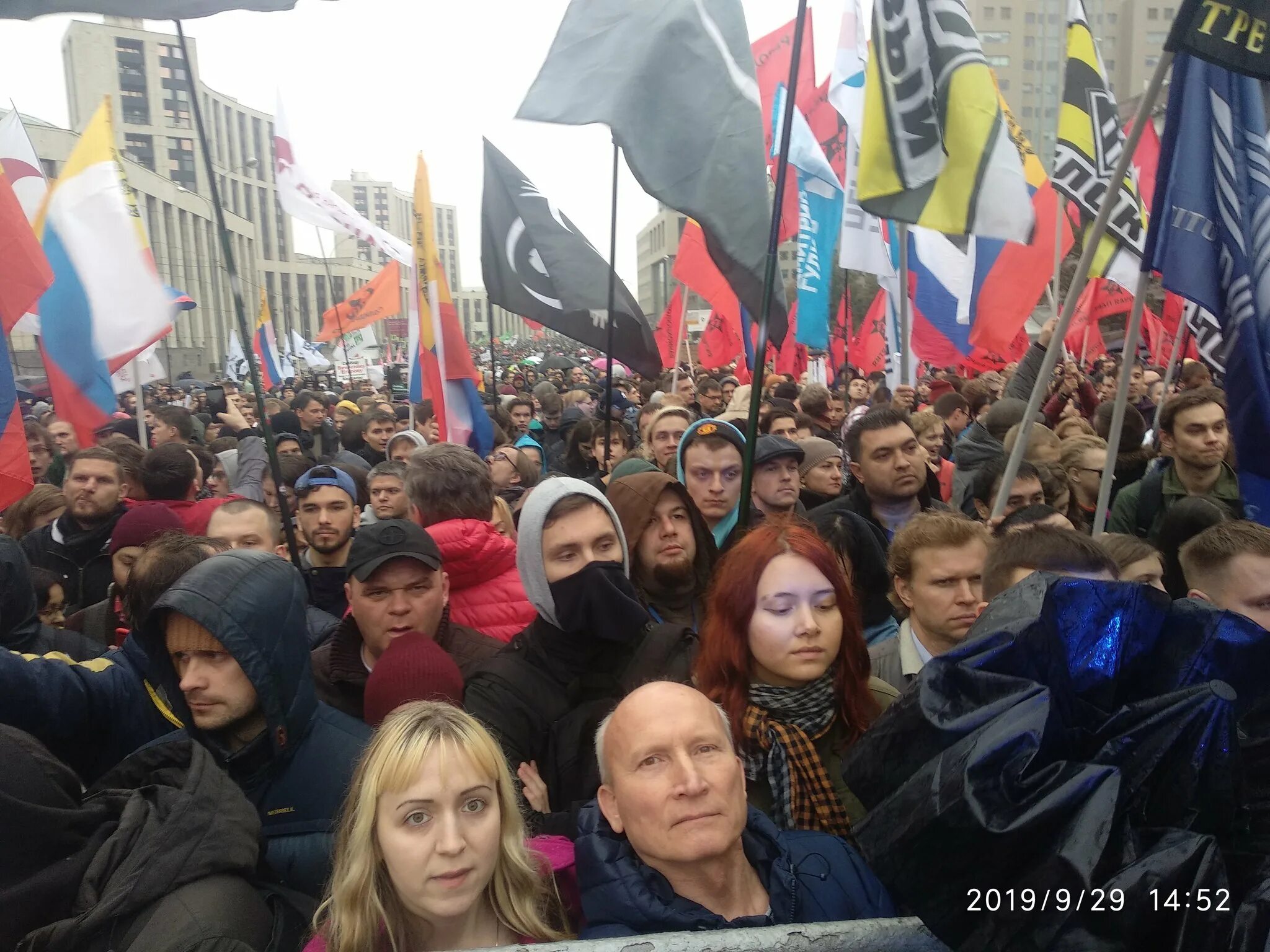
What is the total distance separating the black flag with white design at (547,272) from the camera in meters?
5.27

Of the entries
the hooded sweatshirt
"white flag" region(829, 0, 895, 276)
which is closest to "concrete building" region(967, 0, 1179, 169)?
"white flag" region(829, 0, 895, 276)

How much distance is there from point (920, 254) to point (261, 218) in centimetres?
6917

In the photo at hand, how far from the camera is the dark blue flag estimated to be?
2.91 metres

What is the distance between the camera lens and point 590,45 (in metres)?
3.73

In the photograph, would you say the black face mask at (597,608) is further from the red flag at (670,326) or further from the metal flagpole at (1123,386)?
the red flag at (670,326)

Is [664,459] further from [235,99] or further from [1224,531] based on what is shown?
[235,99]

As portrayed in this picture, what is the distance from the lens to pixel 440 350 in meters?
6.35

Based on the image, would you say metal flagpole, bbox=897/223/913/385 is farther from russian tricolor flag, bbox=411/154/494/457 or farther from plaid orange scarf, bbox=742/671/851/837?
plaid orange scarf, bbox=742/671/851/837

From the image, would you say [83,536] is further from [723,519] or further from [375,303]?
[375,303]

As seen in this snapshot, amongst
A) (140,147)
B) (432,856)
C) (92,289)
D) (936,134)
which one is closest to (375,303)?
(92,289)

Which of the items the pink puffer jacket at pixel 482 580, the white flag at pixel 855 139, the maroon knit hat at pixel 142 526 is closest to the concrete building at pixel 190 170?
the white flag at pixel 855 139

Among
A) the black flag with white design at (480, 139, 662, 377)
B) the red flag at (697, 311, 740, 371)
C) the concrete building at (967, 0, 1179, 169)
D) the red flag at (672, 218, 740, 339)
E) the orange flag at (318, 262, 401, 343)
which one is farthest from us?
the concrete building at (967, 0, 1179, 169)

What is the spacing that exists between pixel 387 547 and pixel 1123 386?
8.35 feet

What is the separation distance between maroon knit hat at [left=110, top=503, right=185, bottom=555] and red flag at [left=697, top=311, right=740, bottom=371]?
27.1 feet
